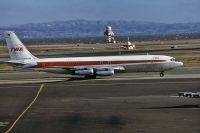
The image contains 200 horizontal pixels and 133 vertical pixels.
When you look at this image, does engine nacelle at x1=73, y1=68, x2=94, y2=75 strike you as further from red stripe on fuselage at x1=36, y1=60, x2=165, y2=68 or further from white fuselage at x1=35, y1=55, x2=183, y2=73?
red stripe on fuselage at x1=36, y1=60, x2=165, y2=68

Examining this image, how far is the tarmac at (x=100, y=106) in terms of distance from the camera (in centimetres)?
3469

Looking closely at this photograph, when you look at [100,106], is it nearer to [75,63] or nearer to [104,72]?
[104,72]

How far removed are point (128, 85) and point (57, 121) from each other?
28.3 m

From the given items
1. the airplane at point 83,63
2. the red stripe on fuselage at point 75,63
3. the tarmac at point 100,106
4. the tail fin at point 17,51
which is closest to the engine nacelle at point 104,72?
the airplane at point 83,63

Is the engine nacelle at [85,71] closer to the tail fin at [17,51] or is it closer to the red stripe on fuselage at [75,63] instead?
the red stripe on fuselage at [75,63]

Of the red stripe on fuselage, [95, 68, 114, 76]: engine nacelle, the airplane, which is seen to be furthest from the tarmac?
the red stripe on fuselage

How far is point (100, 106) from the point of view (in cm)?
4597

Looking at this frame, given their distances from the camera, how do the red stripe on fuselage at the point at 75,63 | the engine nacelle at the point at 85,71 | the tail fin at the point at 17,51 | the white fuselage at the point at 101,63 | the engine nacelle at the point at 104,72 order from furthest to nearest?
the tail fin at the point at 17,51, the white fuselage at the point at 101,63, the red stripe on fuselage at the point at 75,63, the engine nacelle at the point at 85,71, the engine nacelle at the point at 104,72

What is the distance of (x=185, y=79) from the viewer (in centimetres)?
7038

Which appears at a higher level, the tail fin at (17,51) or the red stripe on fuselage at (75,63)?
the tail fin at (17,51)

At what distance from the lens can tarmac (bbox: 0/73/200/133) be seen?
1366 inches

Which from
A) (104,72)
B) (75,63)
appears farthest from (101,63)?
(75,63)

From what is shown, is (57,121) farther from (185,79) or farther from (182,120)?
(185,79)

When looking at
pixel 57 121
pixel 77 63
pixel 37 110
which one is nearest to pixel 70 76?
pixel 77 63
